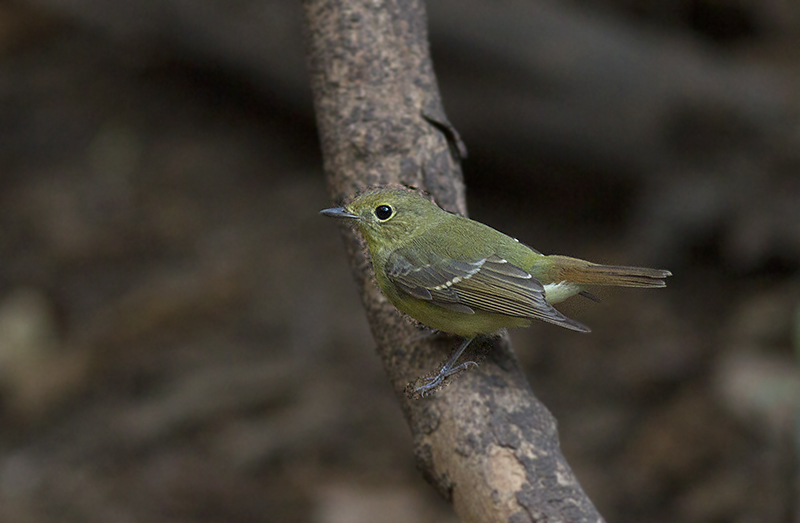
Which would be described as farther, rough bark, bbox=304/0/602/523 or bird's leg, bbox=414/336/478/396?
bird's leg, bbox=414/336/478/396

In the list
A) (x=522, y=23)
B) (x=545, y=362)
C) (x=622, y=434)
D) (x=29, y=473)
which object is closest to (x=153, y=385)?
(x=29, y=473)

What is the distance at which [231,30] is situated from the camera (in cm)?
732

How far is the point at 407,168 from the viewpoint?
138 inches

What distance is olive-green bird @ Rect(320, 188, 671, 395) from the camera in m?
3.11

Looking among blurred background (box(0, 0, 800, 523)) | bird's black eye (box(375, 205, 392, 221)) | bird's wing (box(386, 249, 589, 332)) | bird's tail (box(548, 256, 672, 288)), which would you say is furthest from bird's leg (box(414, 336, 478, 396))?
blurred background (box(0, 0, 800, 523))

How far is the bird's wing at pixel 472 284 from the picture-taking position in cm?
310

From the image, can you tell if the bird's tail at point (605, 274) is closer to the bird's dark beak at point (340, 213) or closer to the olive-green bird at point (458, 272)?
the olive-green bird at point (458, 272)

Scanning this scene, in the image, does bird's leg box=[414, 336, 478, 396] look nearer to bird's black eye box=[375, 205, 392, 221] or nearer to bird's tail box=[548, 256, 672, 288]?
bird's tail box=[548, 256, 672, 288]

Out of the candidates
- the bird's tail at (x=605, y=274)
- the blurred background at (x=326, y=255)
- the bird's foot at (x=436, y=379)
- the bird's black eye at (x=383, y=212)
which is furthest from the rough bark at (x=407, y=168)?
the blurred background at (x=326, y=255)

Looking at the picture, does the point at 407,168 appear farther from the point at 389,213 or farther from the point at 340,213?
the point at 340,213

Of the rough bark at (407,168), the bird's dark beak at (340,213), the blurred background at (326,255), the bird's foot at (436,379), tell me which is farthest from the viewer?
the blurred background at (326,255)

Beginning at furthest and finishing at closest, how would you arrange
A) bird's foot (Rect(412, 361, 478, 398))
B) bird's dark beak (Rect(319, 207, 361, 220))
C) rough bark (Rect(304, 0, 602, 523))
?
bird's dark beak (Rect(319, 207, 361, 220)), bird's foot (Rect(412, 361, 478, 398)), rough bark (Rect(304, 0, 602, 523))

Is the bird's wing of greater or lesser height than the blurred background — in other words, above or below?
above

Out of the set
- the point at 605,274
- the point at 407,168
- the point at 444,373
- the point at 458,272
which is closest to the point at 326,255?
the point at 407,168
